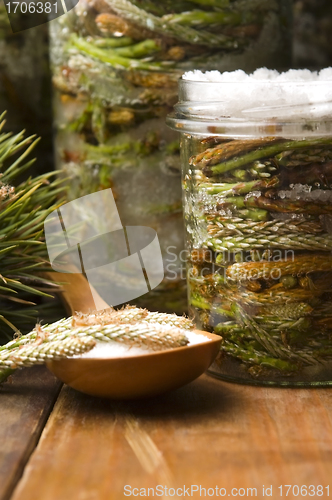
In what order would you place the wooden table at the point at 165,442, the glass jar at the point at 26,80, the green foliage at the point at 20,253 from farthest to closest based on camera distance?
the glass jar at the point at 26,80
the green foliage at the point at 20,253
the wooden table at the point at 165,442

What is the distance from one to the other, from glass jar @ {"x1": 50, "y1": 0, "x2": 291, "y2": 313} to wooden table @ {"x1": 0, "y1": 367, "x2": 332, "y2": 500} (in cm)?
19

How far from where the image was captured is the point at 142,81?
1.91 feet

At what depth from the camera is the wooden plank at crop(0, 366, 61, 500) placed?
369 millimetres

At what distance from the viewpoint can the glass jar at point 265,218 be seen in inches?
17.6

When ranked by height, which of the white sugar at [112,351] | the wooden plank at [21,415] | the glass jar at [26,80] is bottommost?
the wooden plank at [21,415]

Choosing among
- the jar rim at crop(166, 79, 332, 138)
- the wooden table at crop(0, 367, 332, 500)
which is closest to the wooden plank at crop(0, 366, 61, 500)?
the wooden table at crop(0, 367, 332, 500)

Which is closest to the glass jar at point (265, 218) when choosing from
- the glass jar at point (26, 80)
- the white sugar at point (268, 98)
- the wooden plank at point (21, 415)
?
the white sugar at point (268, 98)

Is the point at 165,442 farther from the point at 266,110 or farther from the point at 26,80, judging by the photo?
the point at 26,80

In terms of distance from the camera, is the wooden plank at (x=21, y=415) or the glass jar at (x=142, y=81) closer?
the wooden plank at (x=21, y=415)

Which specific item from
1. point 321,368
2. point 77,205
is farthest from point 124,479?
point 77,205

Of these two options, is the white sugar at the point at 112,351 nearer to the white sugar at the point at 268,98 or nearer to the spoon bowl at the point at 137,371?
the spoon bowl at the point at 137,371

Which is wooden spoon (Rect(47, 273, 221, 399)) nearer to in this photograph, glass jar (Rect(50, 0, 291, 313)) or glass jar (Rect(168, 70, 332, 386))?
glass jar (Rect(168, 70, 332, 386))

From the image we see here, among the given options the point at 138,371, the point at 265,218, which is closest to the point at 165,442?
the point at 138,371

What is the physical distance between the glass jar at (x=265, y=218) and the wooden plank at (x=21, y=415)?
15cm
